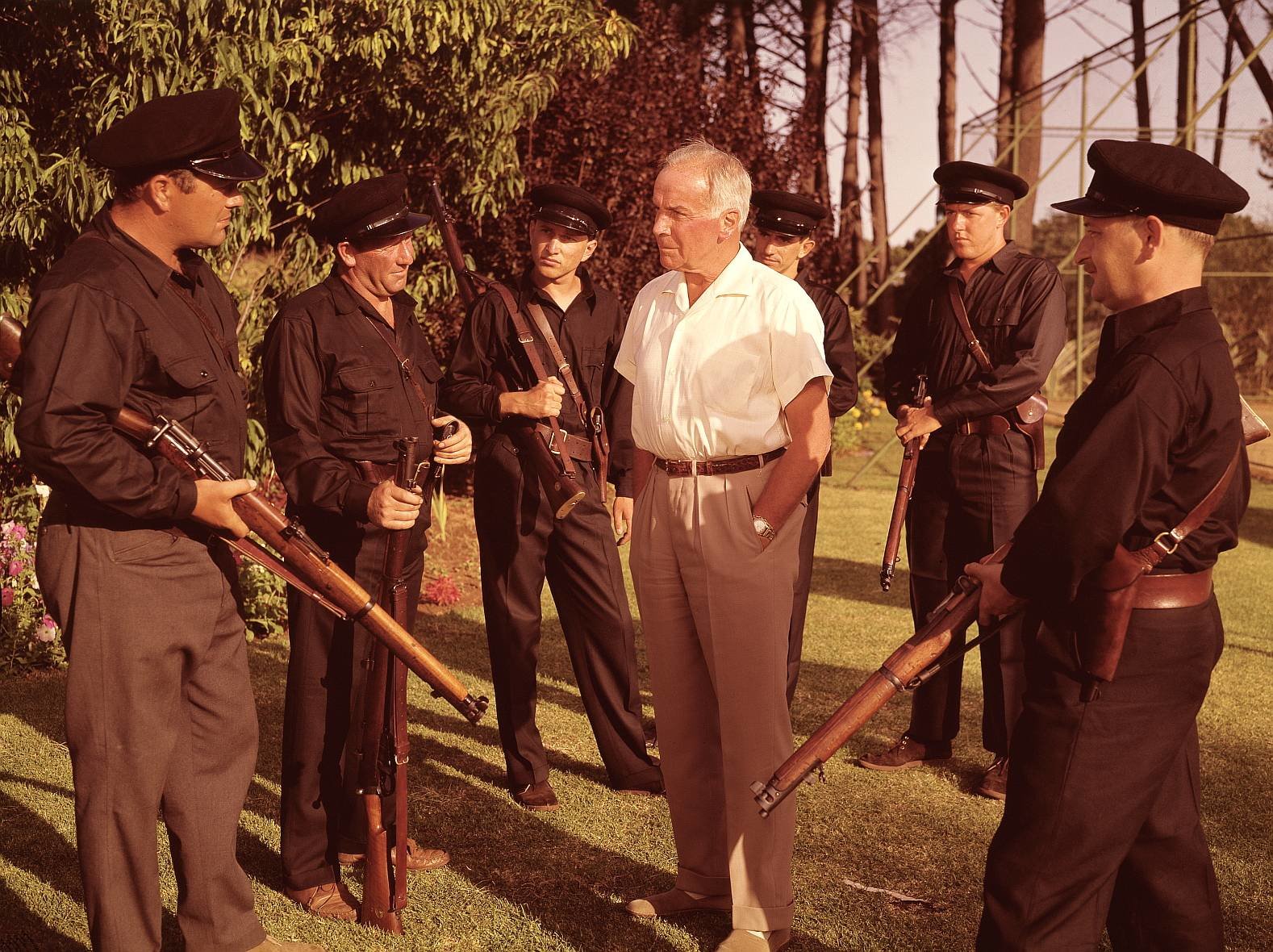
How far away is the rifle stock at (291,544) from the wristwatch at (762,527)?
1.01m

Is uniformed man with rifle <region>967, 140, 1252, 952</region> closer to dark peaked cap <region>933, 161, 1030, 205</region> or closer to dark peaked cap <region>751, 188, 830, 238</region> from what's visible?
dark peaked cap <region>933, 161, 1030, 205</region>

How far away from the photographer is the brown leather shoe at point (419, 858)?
16.1 feet

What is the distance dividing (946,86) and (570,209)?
24636mm

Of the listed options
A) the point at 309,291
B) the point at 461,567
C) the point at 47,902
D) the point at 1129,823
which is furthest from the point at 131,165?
the point at 461,567

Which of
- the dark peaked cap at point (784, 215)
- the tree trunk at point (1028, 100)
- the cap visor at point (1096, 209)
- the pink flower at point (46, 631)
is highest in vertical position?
the tree trunk at point (1028, 100)

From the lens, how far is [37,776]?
578 cm

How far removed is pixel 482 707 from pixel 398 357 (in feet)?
4.46

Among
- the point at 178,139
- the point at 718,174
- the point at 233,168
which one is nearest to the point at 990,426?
the point at 718,174

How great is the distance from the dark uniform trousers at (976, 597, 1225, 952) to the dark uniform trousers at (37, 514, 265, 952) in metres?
2.21

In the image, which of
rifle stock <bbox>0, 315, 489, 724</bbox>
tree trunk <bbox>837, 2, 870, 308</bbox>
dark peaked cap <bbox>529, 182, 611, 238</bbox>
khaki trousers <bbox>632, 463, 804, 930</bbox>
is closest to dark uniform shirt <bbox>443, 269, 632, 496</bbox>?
dark peaked cap <bbox>529, 182, 611, 238</bbox>

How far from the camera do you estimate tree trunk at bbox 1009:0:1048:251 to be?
16.2m

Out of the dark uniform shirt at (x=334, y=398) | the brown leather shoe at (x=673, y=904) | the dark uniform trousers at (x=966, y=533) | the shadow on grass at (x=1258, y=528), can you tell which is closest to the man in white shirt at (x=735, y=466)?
the brown leather shoe at (x=673, y=904)

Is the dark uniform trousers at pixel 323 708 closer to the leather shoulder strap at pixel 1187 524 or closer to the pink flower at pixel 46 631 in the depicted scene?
the leather shoulder strap at pixel 1187 524

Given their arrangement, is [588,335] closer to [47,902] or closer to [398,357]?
[398,357]
